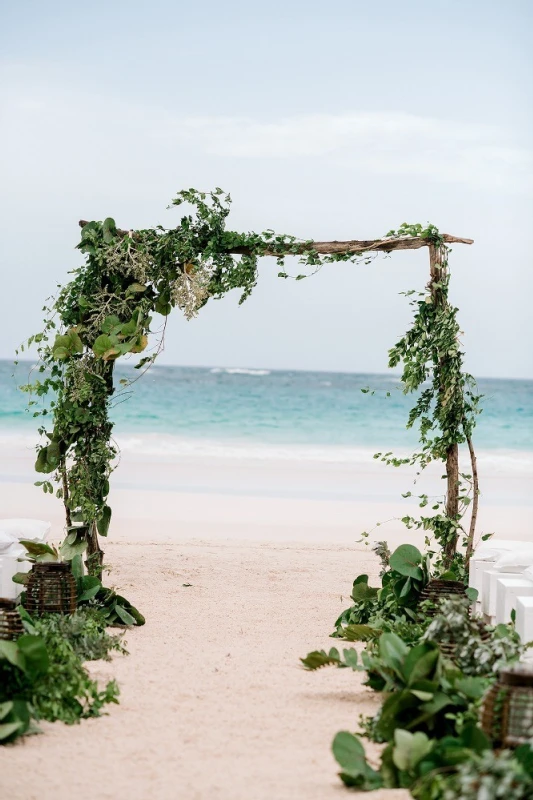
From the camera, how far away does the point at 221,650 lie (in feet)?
20.0

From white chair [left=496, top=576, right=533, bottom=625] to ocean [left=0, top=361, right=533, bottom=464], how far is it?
14.2 metres

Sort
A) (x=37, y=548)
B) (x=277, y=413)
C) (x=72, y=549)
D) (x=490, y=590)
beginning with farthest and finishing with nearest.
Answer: (x=277, y=413)
(x=72, y=549)
(x=37, y=548)
(x=490, y=590)

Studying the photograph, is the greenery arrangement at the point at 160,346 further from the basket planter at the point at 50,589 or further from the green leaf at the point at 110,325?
the basket planter at the point at 50,589

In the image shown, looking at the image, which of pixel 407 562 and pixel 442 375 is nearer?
pixel 407 562

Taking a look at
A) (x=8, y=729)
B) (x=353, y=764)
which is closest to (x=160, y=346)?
(x=8, y=729)

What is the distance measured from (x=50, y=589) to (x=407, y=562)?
2.27 metres

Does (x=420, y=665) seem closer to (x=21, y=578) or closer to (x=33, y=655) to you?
(x=33, y=655)

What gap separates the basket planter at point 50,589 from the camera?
6.17 meters

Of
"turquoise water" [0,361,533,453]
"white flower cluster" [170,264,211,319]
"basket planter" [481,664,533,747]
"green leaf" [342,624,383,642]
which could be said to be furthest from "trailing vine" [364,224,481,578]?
"turquoise water" [0,361,533,453]

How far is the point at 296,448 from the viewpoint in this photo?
23281mm

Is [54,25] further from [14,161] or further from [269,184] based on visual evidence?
[269,184]

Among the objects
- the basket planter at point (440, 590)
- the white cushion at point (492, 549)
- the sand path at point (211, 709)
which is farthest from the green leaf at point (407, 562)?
the sand path at point (211, 709)

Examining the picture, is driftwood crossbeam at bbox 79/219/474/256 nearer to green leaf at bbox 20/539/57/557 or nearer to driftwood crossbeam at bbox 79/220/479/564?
driftwood crossbeam at bbox 79/220/479/564

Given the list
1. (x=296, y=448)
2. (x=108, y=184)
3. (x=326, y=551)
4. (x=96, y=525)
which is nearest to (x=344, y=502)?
(x=326, y=551)
